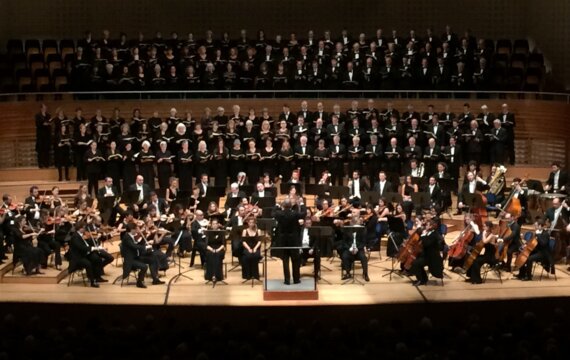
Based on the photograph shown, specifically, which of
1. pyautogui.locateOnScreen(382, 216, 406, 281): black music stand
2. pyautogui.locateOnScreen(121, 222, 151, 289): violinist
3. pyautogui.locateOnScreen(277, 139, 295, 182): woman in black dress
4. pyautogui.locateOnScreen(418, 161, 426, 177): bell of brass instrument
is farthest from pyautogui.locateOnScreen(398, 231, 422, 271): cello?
pyautogui.locateOnScreen(277, 139, 295, 182): woman in black dress

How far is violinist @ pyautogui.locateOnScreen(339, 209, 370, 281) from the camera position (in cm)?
1412

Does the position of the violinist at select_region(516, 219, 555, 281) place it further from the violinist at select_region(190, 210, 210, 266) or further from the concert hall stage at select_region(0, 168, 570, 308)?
the violinist at select_region(190, 210, 210, 266)

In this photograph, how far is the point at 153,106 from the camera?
19719 millimetres

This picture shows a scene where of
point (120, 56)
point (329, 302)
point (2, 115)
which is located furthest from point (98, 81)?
point (329, 302)

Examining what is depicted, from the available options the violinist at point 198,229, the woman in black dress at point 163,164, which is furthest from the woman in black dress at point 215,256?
the woman in black dress at point 163,164

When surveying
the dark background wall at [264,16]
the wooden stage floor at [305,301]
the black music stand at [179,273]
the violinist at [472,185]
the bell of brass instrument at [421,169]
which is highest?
the dark background wall at [264,16]

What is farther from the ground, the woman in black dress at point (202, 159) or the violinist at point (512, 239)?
the woman in black dress at point (202, 159)

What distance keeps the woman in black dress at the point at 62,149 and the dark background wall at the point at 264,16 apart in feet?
16.5

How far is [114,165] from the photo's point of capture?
17.7m

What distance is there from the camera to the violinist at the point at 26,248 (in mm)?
13945

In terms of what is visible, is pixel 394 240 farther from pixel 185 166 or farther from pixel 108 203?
pixel 185 166

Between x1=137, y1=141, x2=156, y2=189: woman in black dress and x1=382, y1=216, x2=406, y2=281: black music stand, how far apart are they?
4755mm

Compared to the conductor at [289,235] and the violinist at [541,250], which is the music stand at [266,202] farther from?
the violinist at [541,250]

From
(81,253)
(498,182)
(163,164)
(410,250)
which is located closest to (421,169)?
(498,182)
